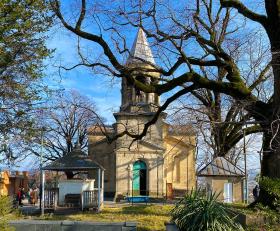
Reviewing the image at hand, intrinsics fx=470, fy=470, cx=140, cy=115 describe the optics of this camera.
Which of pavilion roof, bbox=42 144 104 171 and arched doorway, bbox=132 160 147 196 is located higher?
pavilion roof, bbox=42 144 104 171

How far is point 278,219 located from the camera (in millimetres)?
12289

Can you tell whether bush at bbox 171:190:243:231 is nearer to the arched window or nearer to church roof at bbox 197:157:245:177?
church roof at bbox 197:157:245:177

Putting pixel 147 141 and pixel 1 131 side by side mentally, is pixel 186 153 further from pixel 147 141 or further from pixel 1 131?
pixel 1 131

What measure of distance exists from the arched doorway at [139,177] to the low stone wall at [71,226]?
3253cm

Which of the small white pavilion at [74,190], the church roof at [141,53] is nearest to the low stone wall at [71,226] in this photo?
the church roof at [141,53]

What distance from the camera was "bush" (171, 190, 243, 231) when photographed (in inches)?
438

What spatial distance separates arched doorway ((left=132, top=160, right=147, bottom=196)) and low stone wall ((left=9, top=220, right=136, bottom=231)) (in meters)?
32.5

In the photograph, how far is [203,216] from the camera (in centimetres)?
1130

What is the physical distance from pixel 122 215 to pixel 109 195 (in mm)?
28490

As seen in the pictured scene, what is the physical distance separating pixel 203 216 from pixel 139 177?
3518 cm

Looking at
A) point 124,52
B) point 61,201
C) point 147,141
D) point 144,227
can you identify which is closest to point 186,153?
point 147,141

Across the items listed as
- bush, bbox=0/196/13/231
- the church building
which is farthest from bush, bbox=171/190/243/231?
the church building

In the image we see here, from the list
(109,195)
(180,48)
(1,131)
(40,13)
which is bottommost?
(109,195)

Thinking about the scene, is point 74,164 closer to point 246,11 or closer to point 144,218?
point 144,218
